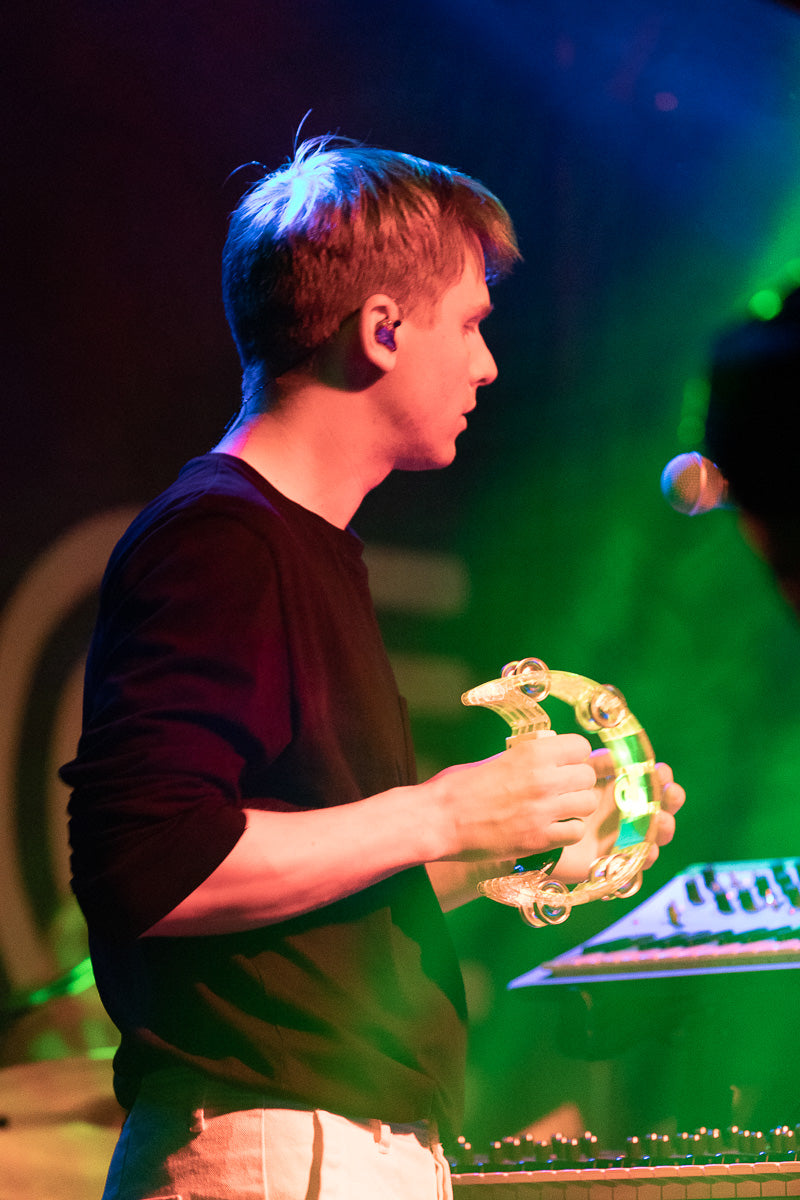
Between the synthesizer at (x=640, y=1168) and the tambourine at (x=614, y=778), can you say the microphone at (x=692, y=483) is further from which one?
the synthesizer at (x=640, y=1168)

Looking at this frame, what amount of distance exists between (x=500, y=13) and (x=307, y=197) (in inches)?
82.5

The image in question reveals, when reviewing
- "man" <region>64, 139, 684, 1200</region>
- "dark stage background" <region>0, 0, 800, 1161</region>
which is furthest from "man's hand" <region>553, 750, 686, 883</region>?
"dark stage background" <region>0, 0, 800, 1161</region>

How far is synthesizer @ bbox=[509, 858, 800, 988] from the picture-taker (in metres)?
2.08

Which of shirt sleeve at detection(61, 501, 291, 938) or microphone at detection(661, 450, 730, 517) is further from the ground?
microphone at detection(661, 450, 730, 517)

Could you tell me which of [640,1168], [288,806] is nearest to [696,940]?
[640,1168]

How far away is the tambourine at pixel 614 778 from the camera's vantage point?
3.97 feet

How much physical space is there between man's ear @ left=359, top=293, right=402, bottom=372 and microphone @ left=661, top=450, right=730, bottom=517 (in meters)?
0.69

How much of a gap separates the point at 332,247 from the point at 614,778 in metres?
0.76

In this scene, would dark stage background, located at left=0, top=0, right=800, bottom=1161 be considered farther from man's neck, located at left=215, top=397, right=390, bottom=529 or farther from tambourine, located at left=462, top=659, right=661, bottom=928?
man's neck, located at left=215, top=397, right=390, bottom=529

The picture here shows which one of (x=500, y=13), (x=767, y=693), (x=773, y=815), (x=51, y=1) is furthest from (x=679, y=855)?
(x=51, y=1)

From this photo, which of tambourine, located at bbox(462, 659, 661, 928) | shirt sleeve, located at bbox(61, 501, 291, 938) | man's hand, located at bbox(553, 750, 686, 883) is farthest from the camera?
man's hand, located at bbox(553, 750, 686, 883)

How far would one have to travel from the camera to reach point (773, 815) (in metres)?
3.17

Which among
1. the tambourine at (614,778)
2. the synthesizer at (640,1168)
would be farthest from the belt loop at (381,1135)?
the synthesizer at (640,1168)

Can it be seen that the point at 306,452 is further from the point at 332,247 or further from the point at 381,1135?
the point at 381,1135
